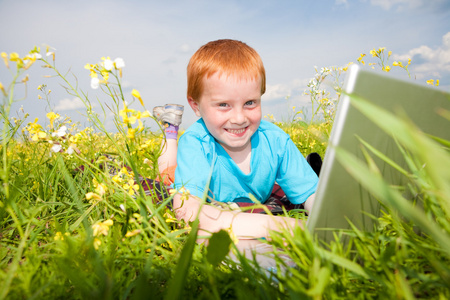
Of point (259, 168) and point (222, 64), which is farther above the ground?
point (222, 64)

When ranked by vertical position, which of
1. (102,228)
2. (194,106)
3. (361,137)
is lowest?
(102,228)

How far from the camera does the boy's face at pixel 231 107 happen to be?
6.92 ft

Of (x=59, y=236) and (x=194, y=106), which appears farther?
(x=194, y=106)

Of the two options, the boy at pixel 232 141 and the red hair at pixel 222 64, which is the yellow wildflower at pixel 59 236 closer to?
the boy at pixel 232 141

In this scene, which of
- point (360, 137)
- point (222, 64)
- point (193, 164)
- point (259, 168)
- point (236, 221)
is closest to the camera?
point (360, 137)

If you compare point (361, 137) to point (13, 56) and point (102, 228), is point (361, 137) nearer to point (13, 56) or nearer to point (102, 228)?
point (102, 228)

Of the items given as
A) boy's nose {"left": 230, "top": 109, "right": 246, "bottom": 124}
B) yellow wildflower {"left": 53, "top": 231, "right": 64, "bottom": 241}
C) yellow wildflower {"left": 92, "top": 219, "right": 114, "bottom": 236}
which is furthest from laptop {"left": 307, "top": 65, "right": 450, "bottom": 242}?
boy's nose {"left": 230, "top": 109, "right": 246, "bottom": 124}

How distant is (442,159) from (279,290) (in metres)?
0.69

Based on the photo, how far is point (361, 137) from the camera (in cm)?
89

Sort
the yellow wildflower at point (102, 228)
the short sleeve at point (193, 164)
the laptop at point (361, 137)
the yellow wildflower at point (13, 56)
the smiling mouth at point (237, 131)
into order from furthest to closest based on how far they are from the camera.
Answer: the smiling mouth at point (237, 131)
the short sleeve at point (193, 164)
the yellow wildflower at point (102, 228)
the yellow wildflower at point (13, 56)
the laptop at point (361, 137)

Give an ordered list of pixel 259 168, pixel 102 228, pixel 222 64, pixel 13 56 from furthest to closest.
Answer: pixel 259 168 → pixel 222 64 → pixel 102 228 → pixel 13 56

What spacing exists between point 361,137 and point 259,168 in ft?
5.20

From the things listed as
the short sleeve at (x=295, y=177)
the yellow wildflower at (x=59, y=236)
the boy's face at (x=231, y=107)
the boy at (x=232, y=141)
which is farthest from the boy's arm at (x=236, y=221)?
the short sleeve at (x=295, y=177)

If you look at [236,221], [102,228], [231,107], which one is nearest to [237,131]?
[231,107]
